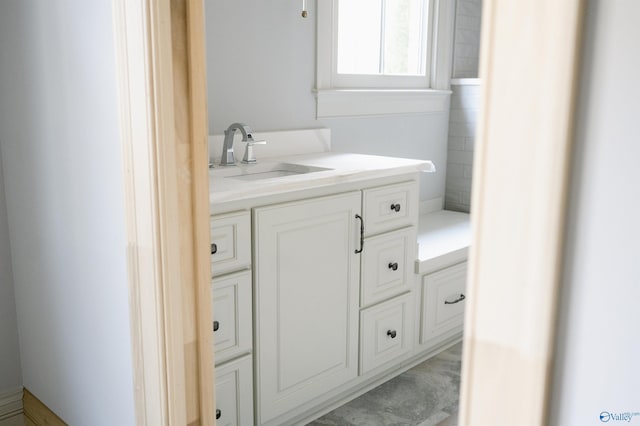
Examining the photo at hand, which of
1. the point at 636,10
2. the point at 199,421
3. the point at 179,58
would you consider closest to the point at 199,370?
the point at 199,421

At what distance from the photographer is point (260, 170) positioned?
244cm

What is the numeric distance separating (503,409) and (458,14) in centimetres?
326

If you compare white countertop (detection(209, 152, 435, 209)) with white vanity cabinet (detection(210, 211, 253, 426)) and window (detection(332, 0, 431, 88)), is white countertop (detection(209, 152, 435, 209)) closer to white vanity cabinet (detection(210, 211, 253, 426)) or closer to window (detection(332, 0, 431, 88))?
white vanity cabinet (detection(210, 211, 253, 426))

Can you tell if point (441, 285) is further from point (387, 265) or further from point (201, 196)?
point (201, 196)

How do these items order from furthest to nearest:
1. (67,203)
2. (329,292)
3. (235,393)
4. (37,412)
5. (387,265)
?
(387,265)
(329,292)
(37,412)
(235,393)
(67,203)

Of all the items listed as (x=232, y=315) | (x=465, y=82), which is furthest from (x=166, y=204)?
(x=465, y=82)

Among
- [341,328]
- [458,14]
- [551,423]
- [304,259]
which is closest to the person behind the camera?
[551,423]

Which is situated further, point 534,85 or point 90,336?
point 90,336

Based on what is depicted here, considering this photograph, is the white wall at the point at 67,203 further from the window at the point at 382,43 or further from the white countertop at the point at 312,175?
the window at the point at 382,43

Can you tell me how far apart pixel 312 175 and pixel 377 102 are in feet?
3.94

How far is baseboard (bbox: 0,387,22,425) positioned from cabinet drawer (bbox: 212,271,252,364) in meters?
0.81

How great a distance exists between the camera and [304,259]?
83.4 inches

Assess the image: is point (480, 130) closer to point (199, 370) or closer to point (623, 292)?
point (623, 292)

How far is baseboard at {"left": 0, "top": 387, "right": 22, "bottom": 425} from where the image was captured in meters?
2.12
